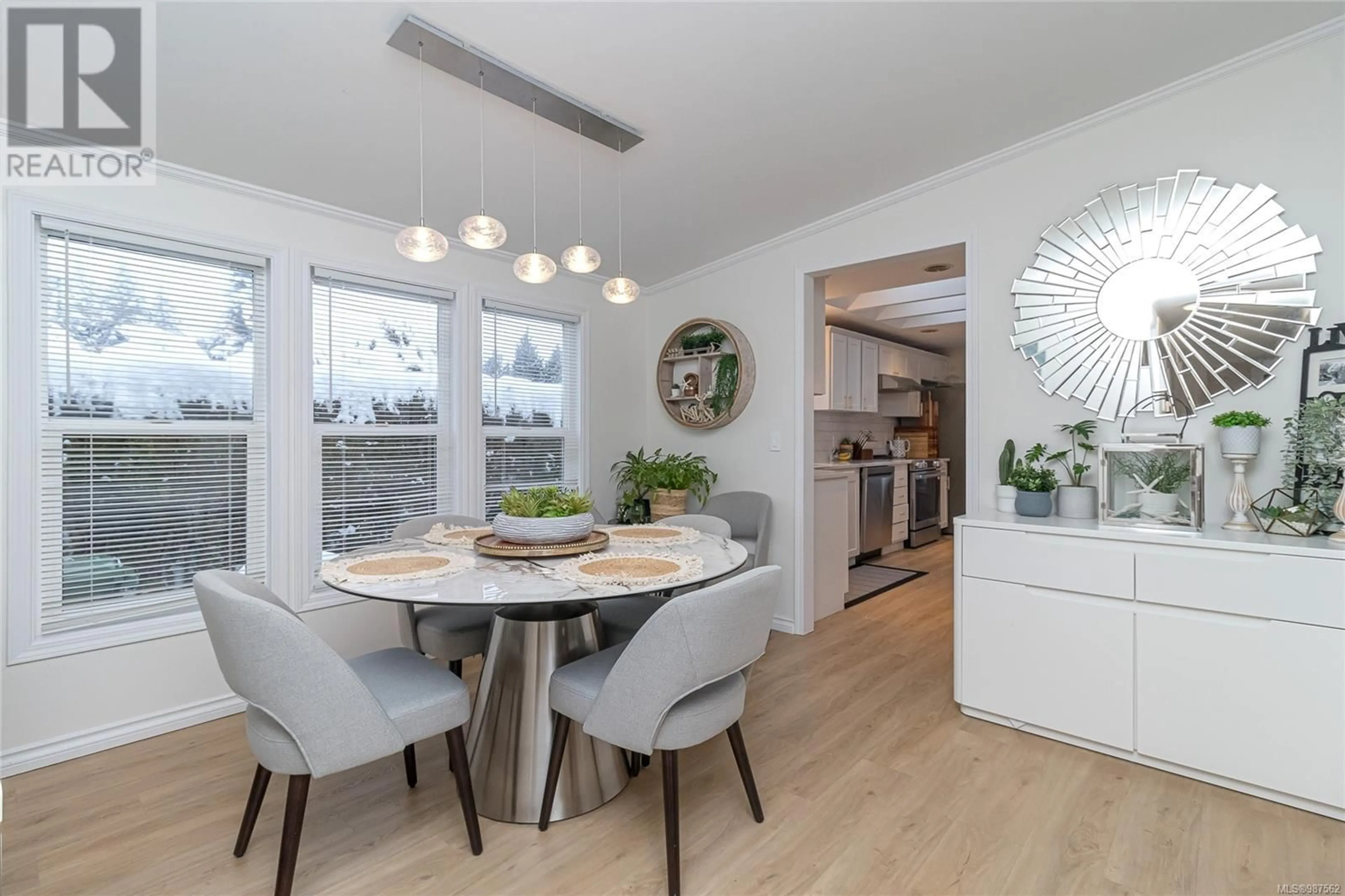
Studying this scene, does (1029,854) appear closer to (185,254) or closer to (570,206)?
(570,206)

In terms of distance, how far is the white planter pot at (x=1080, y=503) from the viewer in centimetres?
265

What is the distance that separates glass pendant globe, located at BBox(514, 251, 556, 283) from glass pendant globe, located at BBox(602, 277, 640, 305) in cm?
26

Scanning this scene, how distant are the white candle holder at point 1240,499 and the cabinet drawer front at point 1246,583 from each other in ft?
0.92

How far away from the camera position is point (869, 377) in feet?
20.7

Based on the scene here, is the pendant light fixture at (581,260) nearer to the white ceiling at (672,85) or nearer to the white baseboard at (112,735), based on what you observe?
the white ceiling at (672,85)

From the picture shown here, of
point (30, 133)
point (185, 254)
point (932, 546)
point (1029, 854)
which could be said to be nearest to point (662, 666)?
point (1029, 854)

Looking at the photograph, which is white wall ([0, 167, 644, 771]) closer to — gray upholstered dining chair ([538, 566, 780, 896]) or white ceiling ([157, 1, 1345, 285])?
white ceiling ([157, 1, 1345, 285])

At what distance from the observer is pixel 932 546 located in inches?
266

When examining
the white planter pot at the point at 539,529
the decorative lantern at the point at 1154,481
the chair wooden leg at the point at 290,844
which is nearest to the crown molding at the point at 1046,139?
the decorative lantern at the point at 1154,481

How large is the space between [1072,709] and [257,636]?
269 centimetres

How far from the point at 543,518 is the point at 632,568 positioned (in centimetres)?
44

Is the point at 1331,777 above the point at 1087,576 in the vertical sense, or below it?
below

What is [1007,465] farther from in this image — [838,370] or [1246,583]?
[838,370]

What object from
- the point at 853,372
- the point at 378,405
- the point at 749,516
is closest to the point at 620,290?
the point at 378,405
